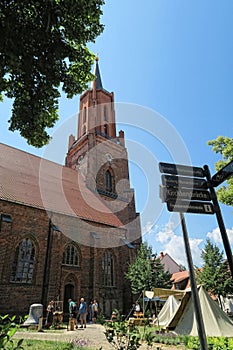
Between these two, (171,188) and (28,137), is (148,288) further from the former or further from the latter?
(171,188)

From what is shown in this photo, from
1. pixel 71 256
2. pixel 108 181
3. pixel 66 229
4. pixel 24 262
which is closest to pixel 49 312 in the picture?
pixel 24 262

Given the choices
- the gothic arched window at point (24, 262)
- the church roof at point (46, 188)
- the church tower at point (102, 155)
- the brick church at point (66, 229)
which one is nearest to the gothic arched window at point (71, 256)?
the brick church at point (66, 229)

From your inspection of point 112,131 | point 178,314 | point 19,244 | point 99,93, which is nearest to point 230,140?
point 178,314

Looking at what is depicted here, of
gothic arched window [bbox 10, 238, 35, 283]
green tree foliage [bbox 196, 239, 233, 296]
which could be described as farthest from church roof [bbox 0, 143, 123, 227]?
green tree foliage [bbox 196, 239, 233, 296]

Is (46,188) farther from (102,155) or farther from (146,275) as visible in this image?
(146,275)

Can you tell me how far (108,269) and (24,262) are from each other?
7.87 metres

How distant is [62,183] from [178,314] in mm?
16078

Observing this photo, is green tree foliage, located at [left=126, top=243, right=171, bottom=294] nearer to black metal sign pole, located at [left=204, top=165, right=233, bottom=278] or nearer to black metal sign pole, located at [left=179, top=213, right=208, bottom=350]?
black metal sign pole, located at [left=204, top=165, right=233, bottom=278]

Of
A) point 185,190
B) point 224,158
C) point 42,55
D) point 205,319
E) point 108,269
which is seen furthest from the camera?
point 108,269

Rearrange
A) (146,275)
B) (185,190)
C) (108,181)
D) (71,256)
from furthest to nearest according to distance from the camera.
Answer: (108,181) < (146,275) < (71,256) < (185,190)

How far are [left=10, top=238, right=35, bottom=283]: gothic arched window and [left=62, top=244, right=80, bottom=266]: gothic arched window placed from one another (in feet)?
8.80

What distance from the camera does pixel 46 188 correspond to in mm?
21141

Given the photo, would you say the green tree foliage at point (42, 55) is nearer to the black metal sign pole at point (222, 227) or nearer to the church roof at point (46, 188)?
the black metal sign pole at point (222, 227)

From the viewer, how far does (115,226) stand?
23.1 metres
